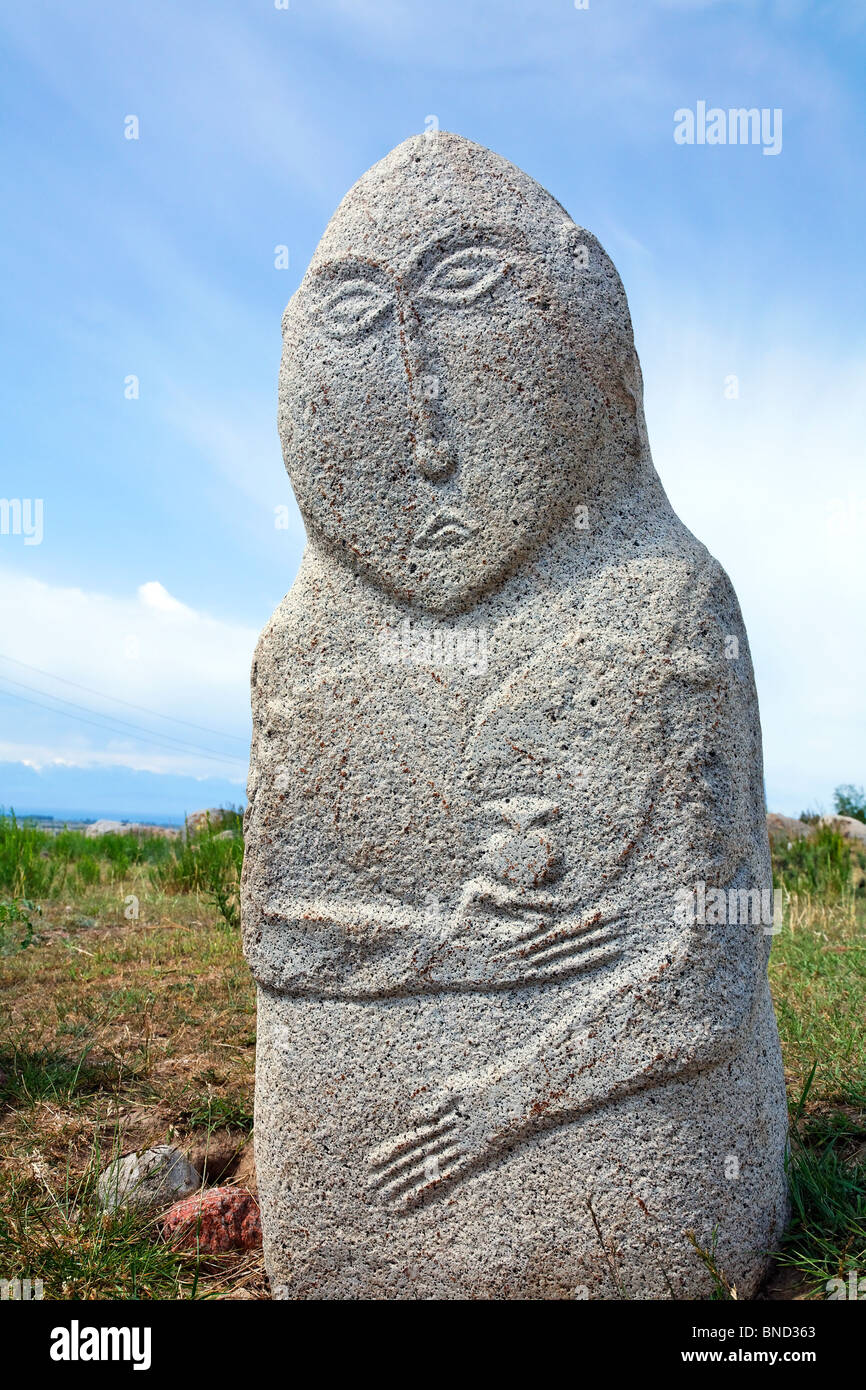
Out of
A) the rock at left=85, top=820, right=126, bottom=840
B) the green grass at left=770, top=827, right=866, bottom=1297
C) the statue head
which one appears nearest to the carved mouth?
the statue head

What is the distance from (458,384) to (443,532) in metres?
0.36

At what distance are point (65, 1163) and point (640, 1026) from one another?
6.88 feet

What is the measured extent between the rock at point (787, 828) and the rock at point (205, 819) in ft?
16.9

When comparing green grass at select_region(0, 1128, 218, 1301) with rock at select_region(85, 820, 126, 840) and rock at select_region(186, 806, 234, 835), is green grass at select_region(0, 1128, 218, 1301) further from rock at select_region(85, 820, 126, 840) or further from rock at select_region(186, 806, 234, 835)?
rock at select_region(85, 820, 126, 840)

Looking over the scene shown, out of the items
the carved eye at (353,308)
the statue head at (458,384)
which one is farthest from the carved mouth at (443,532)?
the carved eye at (353,308)

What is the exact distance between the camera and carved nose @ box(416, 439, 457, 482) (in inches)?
98.8

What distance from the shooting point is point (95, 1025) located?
15.3ft

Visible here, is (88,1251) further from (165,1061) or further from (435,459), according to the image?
(435,459)

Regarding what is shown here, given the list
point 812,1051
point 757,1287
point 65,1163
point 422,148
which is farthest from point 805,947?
point 422,148

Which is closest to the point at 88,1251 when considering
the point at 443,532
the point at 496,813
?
the point at 496,813

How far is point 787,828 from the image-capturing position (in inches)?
414

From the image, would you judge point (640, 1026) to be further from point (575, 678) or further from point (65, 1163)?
point (65, 1163)

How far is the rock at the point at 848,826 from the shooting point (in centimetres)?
981

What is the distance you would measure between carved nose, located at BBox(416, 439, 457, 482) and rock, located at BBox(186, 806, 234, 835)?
7.30m
